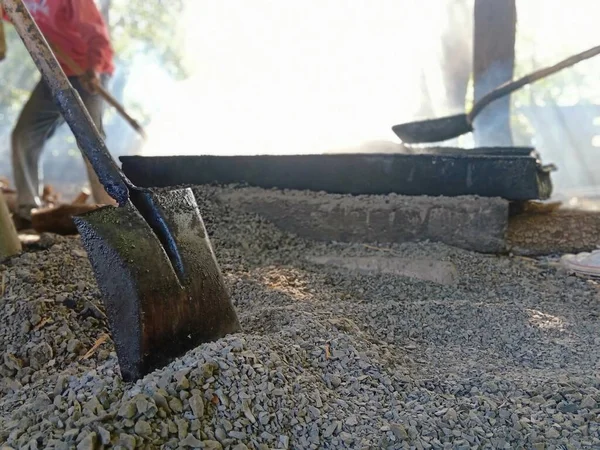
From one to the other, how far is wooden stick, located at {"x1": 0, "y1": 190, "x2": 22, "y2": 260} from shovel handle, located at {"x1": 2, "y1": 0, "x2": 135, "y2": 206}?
992 millimetres

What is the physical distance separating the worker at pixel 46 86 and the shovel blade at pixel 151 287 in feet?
9.25

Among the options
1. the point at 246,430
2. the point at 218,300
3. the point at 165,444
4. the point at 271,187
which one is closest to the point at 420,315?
the point at 218,300

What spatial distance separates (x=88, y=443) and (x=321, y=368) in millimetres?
627

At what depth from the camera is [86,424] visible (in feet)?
3.56

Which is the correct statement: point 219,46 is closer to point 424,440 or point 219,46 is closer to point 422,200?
point 422,200

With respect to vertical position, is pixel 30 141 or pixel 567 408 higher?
pixel 30 141

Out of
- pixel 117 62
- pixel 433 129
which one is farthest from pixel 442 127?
pixel 117 62

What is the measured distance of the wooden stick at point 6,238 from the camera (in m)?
2.42

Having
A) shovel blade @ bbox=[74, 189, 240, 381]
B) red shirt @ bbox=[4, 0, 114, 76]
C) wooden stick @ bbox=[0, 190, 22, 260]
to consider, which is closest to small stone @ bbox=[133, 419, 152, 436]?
shovel blade @ bbox=[74, 189, 240, 381]

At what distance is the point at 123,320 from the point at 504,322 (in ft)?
4.22

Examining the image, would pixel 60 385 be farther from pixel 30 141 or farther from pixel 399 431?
pixel 30 141

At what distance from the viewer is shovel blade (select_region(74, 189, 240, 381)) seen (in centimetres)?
136

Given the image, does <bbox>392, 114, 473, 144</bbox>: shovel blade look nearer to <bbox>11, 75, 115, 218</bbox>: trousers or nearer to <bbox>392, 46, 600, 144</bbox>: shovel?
<bbox>392, 46, 600, 144</bbox>: shovel

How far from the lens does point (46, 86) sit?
13.6ft
